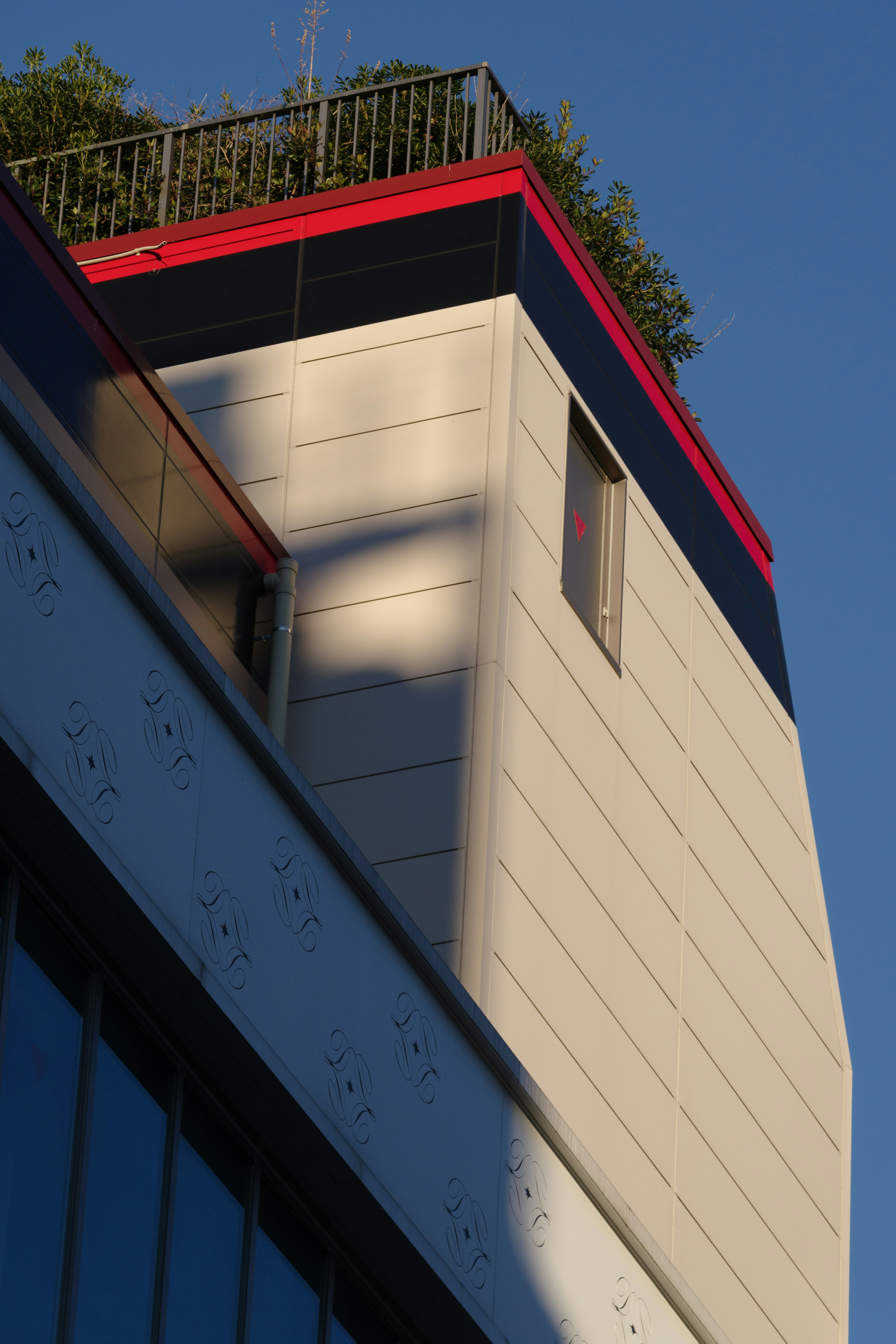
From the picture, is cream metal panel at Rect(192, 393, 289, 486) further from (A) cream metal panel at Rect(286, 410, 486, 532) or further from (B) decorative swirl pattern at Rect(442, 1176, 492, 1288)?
(B) decorative swirl pattern at Rect(442, 1176, 492, 1288)

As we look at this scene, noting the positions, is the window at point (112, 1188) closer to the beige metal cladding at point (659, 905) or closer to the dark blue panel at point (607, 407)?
the beige metal cladding at point (659, 905)

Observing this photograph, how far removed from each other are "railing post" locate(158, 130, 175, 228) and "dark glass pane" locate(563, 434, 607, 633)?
4.88 metres

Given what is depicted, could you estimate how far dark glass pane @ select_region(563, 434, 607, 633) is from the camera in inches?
739

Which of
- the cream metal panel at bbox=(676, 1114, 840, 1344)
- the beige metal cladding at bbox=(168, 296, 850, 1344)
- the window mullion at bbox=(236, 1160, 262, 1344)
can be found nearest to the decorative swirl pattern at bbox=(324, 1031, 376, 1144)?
the window mullion at bbox=(236, 1160, 262, 1344)

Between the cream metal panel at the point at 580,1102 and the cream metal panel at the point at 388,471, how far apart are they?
4124 millimetres

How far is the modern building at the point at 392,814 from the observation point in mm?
9414

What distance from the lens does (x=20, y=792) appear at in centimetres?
899

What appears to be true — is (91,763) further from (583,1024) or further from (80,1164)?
(583,1024)

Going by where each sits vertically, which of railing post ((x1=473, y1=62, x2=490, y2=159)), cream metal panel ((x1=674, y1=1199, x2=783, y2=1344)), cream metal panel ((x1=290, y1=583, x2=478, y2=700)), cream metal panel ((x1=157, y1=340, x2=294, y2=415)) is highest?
railing post ((x1=473, y1=62, x2=490, y2=159))

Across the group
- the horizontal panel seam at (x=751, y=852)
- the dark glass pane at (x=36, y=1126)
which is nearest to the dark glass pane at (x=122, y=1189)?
the dark glass pane at (x=36, y=1126)

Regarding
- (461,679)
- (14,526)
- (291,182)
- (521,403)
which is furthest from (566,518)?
(14,526)

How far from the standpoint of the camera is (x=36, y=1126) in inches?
350

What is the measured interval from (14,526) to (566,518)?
10240 millimetres

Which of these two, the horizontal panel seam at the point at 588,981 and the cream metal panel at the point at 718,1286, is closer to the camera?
the horizontal panel seam at the point at 588,981
